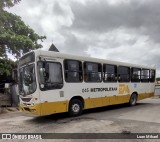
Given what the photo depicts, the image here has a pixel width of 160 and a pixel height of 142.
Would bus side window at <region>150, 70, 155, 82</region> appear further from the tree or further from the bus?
the tree

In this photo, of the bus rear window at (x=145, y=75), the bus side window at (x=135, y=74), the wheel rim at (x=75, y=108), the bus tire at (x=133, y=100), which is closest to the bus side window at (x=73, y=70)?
the wheel rim at (x=75, y=108)

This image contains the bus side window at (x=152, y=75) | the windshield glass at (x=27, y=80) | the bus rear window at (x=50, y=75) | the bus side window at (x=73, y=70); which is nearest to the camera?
the bus rear window at (x=50, y=75)

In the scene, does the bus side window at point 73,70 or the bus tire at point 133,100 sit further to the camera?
→ the bus tire at point 133,100

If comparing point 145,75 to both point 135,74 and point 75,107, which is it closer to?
point 135,74

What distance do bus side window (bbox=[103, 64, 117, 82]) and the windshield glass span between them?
459 cm

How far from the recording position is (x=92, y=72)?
43.8 ft

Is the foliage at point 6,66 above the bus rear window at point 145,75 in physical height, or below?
above

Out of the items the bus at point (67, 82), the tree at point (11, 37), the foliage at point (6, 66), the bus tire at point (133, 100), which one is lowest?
the bus tire at point (133, 100)

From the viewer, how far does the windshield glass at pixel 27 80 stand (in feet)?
35.8

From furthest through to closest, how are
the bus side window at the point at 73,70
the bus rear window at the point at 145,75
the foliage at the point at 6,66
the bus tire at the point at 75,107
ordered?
the foliage at the point at 6,66, the bus rear window at the point at 145,75, the bus tire at the point at 75,107, the bus side window at the point at 73,70

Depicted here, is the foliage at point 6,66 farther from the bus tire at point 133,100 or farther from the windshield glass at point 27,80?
the bus tire at point 133,100

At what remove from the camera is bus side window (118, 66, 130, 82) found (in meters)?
15.5

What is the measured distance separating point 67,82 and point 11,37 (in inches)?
345

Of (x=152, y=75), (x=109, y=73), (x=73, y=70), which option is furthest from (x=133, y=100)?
(x=73, y=70)
